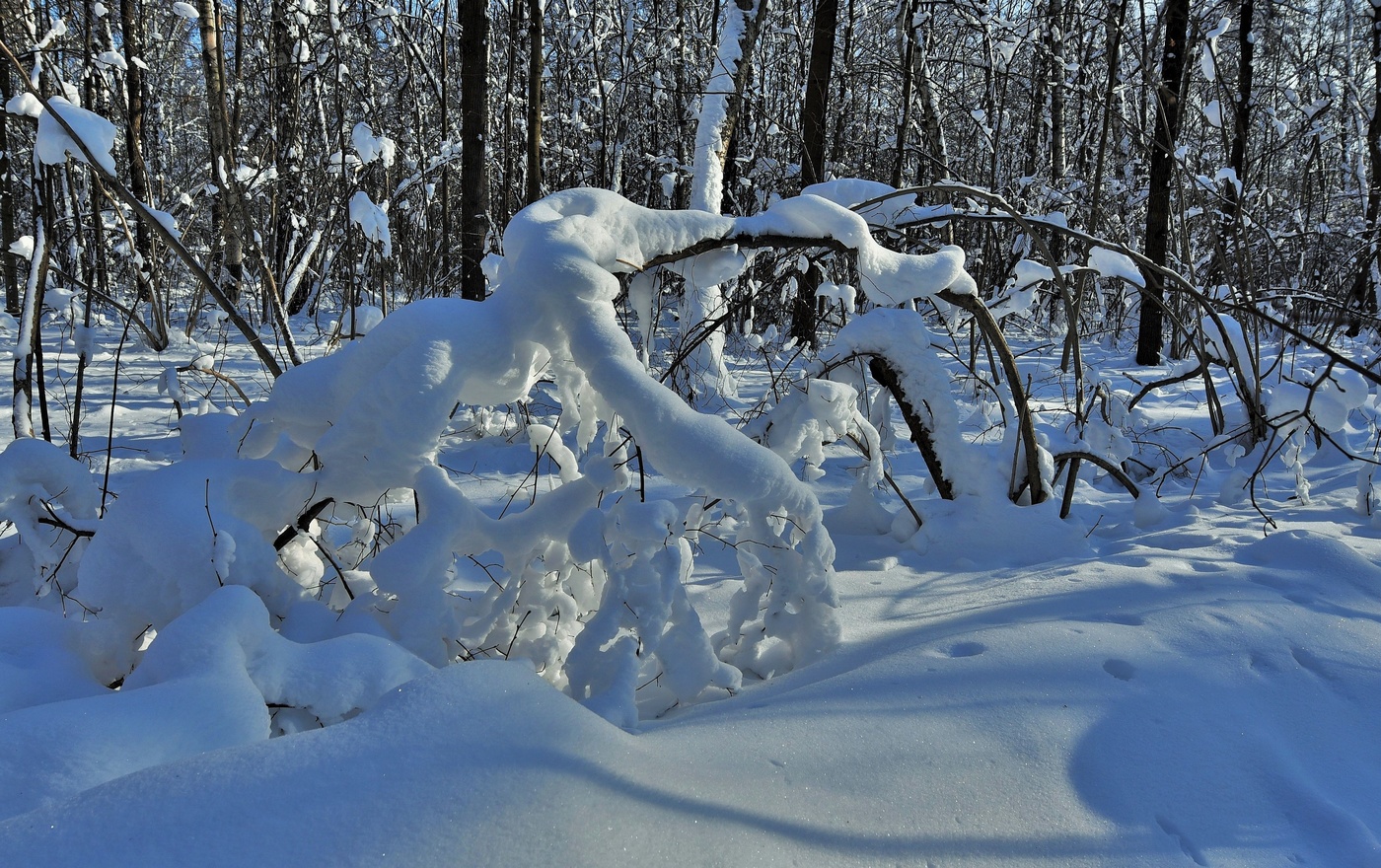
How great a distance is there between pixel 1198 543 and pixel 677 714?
216 centimetres

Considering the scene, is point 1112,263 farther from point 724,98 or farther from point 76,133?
point 76,133

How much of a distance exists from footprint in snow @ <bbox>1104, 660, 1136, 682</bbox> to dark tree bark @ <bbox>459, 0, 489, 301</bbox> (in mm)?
4605

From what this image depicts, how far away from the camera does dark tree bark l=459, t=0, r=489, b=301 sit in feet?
18.0

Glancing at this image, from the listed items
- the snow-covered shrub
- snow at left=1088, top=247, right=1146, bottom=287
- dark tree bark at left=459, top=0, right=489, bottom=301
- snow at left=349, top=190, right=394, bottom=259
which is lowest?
the snow-covered shrub

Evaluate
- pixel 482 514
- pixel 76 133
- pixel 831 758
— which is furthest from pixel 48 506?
pixel 831 758

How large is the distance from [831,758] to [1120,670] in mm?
778

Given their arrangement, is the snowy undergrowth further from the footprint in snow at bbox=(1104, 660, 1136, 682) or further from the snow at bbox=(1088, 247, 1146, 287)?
the snow at bbox=(1088, 247, 1146, 287)

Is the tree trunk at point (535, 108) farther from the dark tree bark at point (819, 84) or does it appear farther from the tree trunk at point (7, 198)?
the tree trunk at point (7, 198)

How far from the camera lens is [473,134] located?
5.64 meters

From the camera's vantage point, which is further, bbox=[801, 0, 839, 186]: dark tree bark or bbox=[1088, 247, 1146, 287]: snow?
bbox=[801, 0, 839, 186]: dark tree bark

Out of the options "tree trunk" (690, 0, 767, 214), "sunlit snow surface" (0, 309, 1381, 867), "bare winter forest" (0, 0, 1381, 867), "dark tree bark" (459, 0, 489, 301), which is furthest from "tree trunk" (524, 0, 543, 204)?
"sunlit snow surface" (0, 309, 1381, 867)

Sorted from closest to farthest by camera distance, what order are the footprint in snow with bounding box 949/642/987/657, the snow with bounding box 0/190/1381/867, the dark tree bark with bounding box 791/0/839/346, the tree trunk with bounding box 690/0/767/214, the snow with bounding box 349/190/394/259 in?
the snow with bounding box 0/190/1381/867, the footprint in snow with bounding box 949/642/987/657, the snow with bounding box 349/190/394/259, the tree trunk with bounding box 690/0/767/214, the dark tree bark with bounding box 791/0/839/346

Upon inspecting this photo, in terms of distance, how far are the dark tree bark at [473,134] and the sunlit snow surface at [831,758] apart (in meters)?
4.18

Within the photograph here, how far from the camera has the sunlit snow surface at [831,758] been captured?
1181mm
